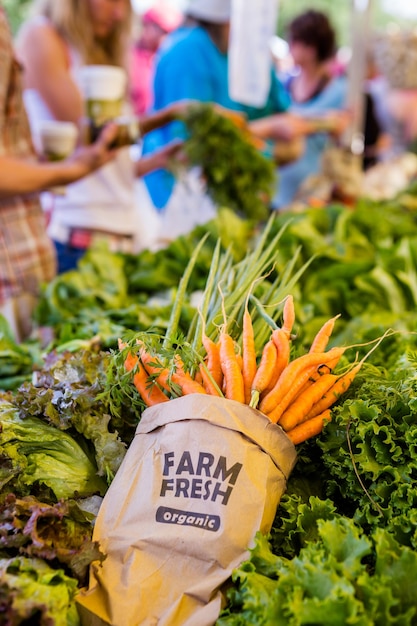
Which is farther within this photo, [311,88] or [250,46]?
[311,88]

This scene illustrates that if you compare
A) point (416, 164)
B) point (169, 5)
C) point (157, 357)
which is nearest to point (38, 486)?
point (157, 357)

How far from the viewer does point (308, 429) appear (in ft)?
4.57

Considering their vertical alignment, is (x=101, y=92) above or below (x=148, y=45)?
above

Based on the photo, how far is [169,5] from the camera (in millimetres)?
7480

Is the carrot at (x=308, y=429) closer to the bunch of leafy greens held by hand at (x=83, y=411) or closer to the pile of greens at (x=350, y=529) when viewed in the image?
the pile of greens at (x=350, y=529)

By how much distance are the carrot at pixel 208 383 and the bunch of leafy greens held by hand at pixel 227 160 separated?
7.17 feet

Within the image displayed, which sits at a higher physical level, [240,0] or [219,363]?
[240,0]

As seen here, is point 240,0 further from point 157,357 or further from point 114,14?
point 157,357

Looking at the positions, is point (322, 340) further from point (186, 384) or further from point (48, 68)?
point (48, 68)

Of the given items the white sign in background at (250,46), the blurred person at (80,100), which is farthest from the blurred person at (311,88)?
the blurred person at (80,100)

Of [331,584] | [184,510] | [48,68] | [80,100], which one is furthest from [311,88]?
[331,584]

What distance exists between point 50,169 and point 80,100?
807 millimetres

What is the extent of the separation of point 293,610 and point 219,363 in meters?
0.58

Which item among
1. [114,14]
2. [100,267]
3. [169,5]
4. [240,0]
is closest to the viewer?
[100,267]
